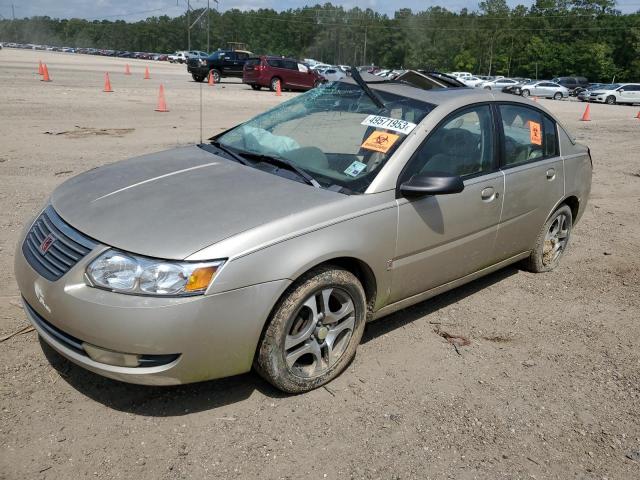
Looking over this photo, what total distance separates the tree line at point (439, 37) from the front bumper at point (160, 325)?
4464 cm

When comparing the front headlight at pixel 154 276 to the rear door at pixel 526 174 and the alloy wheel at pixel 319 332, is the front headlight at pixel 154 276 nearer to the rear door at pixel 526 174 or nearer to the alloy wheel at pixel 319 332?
the alloy wheel at pixel 319 332

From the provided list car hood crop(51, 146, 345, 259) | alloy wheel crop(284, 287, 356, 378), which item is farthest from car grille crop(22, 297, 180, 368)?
alloy wheel crop(284, 287, 356, 378)

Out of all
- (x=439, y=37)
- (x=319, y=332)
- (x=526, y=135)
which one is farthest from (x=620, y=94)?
(x=439, y=37)

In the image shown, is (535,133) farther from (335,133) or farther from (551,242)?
(335,133)

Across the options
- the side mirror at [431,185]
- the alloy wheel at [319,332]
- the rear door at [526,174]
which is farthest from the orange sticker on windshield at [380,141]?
the rear door at [526,174]

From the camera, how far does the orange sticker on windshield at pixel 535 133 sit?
452 centimetres

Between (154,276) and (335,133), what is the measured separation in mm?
1766

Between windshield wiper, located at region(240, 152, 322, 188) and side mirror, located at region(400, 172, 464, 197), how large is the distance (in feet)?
1.71

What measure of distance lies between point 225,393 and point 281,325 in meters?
0.56

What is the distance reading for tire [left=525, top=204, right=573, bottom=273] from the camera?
4.85 metres

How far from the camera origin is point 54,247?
9.31ft

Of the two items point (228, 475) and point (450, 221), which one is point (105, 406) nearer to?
point (228, 475)

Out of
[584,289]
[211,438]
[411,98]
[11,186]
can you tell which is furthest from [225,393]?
[11,186]

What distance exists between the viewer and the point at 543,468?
2.71m
